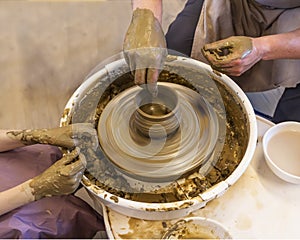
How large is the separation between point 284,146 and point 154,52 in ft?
1.72

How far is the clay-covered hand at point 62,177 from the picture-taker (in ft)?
3.89

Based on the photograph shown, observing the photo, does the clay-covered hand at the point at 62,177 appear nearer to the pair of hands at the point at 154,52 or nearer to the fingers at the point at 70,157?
the fingers at the point at 70,157

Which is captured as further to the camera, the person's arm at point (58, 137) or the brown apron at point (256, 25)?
the brown apron at point (256, 25)

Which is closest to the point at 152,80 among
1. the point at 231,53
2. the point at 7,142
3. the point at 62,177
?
the point at 231,53

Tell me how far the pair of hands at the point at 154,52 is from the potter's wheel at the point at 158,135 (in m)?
0.08

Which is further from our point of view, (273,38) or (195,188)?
(273,38)

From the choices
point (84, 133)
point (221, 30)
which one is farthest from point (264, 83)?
point (84, 133)

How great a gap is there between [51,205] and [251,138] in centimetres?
66

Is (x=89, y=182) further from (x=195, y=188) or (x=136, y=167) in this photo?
(x=195, y=188)

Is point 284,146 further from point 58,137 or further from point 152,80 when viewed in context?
point 58,137

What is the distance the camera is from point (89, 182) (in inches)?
47.4

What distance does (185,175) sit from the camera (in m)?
1.27

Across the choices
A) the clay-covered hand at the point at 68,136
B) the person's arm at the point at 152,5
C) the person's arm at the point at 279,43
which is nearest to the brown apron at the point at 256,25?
the person's arm at the point at 279,43

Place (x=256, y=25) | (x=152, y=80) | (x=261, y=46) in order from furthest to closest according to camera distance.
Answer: (x=256, y=25)
(x=261, y=46)
(x=152, y=80)
